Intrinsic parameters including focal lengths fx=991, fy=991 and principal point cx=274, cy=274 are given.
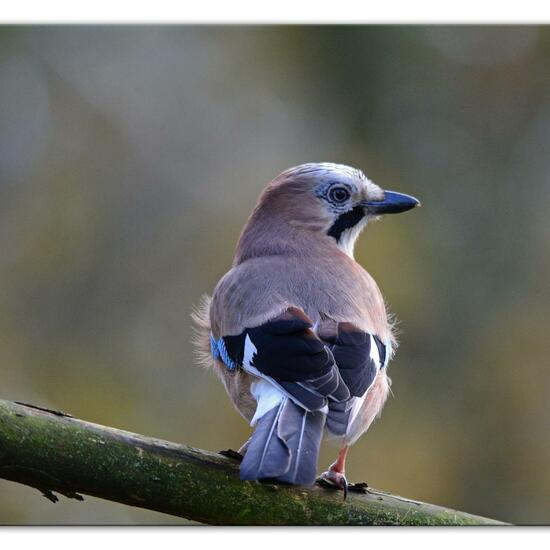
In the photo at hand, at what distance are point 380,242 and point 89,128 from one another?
174cm

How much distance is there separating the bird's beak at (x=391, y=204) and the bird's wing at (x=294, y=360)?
43.6 inches

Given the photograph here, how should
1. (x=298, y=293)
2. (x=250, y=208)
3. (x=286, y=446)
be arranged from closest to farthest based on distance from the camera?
(x=286, y=446)
(x=298, y=293)
(x=250, y=208)

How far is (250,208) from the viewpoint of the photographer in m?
5.75

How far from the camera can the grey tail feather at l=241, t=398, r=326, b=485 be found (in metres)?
3.38

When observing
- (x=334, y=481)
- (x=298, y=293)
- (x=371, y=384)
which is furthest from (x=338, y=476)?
(x=298, y=293)

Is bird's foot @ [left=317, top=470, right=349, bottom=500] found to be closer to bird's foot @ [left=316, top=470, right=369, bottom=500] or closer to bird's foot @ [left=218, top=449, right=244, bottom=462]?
bird's foot @ [left=316, top=470, right=369, bottom=500]

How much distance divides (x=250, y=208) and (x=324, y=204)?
86cm

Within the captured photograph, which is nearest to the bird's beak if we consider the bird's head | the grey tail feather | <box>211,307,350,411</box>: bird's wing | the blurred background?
the bird's head

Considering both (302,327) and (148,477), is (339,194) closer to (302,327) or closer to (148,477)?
(302,327)

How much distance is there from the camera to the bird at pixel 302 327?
11.7 ft

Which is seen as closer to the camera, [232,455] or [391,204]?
[232,455]

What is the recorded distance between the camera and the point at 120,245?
5426 mm

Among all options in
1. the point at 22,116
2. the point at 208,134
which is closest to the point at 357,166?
the point at 208,134
